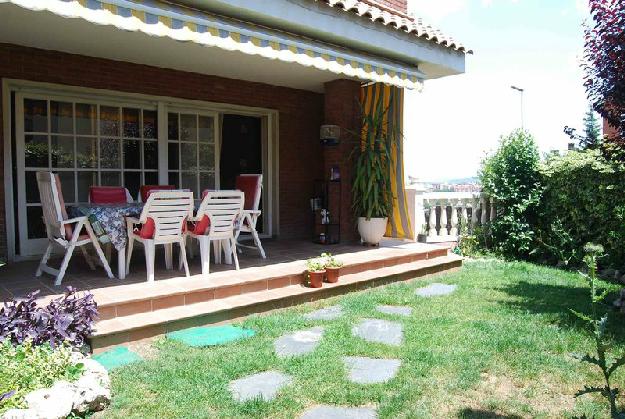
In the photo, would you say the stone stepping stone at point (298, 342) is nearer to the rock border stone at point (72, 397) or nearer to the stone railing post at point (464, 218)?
the rock border stone at point (72, 397)

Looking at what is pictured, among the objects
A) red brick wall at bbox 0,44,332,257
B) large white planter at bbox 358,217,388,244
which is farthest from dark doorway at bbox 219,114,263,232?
large white planter at bbox 358,217,388,244

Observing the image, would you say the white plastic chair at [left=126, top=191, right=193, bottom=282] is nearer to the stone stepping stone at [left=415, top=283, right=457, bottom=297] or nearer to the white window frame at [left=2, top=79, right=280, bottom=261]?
the white window frame at [left=2, top=79, right=280, bottom=261]

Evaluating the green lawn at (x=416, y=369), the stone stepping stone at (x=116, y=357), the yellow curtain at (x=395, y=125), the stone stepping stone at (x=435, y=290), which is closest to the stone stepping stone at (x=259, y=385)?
the green lawn at (x=416, y=369)

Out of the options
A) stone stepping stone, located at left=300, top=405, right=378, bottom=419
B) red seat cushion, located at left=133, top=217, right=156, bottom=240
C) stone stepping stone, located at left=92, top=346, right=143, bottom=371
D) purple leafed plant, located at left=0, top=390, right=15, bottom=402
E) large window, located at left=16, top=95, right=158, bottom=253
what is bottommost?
stone stepping stone, located at left=300, top=405, right=378, bottom=419

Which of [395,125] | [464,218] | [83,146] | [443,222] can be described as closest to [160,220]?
[83,146]

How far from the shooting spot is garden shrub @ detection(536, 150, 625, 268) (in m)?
9.24

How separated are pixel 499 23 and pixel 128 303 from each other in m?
15.1

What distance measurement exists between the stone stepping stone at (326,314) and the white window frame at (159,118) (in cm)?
441

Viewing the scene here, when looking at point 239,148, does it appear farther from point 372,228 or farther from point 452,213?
point 452,213

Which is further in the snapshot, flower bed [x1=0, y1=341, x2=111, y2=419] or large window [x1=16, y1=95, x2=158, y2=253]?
large window [x1=16, y1=95, x2=158, y2=253]

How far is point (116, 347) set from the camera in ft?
15.8

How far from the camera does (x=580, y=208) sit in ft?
32.3

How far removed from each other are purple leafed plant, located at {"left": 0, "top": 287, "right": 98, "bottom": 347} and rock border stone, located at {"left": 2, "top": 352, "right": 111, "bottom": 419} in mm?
494

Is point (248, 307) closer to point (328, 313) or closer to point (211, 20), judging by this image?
point (328, 313)
